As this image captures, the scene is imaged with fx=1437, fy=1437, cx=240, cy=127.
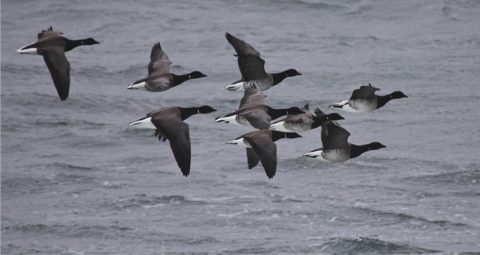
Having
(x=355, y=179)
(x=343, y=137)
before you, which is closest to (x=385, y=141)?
(x=355, y=179)

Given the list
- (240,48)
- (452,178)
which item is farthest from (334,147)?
(452,178)

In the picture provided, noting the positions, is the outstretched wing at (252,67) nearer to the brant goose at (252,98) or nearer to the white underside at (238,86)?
the white underside at (238,86)

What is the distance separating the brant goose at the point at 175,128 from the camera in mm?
19922

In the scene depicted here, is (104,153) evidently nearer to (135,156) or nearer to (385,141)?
(135,156)

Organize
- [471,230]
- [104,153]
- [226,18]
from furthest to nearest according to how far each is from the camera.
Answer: [226,18] < [104,153] < [471,230]

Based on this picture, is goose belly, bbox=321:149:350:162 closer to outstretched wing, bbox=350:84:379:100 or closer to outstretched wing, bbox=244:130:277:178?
outstretched wing, bbox=350:84:379:100

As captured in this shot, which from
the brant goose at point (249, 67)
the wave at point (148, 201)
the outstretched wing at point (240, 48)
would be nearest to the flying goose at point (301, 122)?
the brant goose at point (249, 67)

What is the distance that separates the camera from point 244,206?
27.9 meters

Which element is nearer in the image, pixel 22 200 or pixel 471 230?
pixel 471 230

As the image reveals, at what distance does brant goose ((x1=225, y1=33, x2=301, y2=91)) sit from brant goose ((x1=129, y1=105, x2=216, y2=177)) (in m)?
1.34

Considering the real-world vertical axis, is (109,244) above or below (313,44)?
below

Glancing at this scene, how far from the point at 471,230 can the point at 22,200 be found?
898 cm

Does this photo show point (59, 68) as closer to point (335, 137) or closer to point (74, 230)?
point (335, 137)

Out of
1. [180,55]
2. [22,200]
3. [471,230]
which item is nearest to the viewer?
[471,230]
